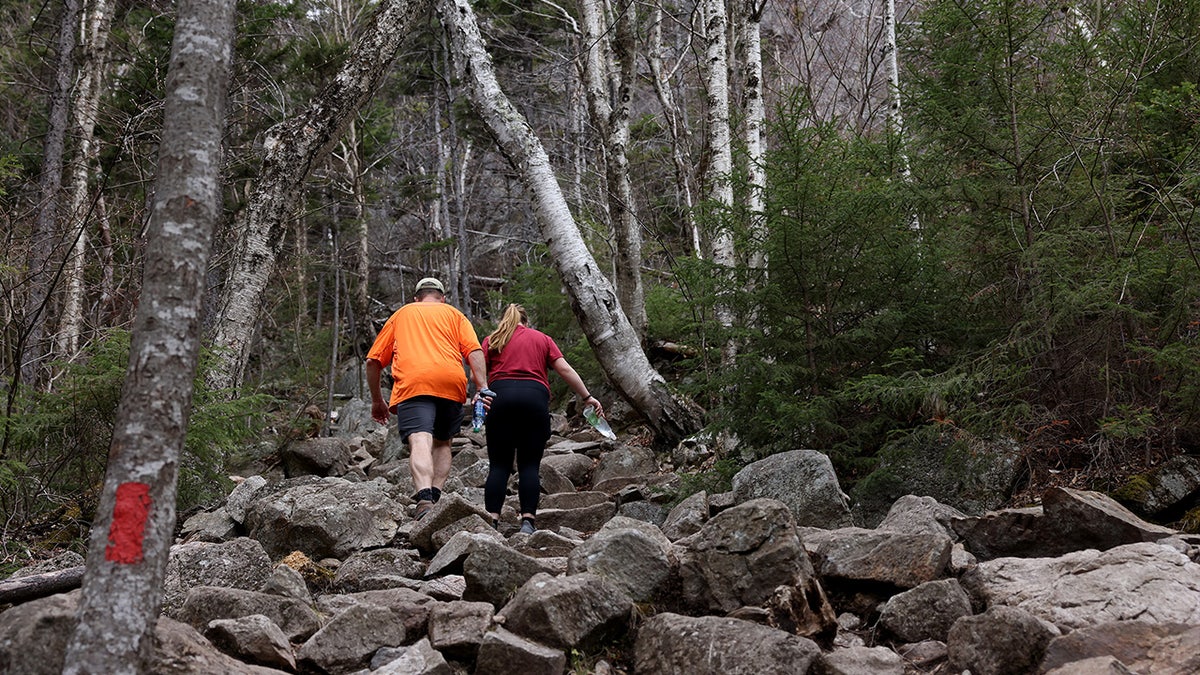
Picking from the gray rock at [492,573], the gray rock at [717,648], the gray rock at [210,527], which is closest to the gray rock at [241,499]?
the gray rock at [210,527]

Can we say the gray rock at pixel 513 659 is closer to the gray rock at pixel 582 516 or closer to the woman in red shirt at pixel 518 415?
the woman in red shirt at pixel 518 415

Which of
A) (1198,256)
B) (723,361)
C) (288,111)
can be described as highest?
(288,111)

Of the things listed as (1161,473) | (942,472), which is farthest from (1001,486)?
(1161,473)

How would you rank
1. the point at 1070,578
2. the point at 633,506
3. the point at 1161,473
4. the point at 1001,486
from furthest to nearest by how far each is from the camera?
the point at 633,506 → the point at 1001,486 → the point at 1161,473 → the point at 1070,578

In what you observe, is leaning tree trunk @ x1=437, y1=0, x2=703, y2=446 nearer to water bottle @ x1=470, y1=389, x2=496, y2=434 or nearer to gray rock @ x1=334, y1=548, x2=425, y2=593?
water bottle @ x1=470, y1=389, x2=496, y2=434

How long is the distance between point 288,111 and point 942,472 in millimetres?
16660

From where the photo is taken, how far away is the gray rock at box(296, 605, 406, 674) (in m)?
3.43

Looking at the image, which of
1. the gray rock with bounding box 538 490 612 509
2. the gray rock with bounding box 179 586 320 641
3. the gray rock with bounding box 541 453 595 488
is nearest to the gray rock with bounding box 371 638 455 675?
the gray rock with bounding box 179 586 320 641

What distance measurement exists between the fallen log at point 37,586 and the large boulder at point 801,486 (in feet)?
12.6

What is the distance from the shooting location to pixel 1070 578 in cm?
375

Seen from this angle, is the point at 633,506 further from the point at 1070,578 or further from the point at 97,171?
the point at 97,171

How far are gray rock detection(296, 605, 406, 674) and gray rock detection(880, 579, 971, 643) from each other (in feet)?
7.11

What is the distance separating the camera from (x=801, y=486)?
5.68 m

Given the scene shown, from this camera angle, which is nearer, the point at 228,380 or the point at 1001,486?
the point at 1001,486
